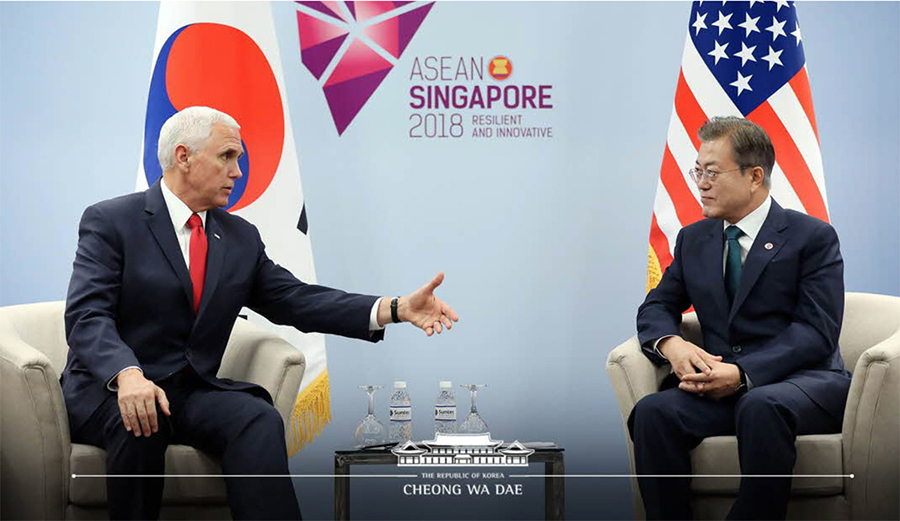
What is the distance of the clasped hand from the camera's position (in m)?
3.30

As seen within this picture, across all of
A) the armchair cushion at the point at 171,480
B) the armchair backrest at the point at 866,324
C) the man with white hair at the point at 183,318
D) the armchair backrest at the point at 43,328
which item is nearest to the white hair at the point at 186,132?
the man with white hair at the point at 183,318

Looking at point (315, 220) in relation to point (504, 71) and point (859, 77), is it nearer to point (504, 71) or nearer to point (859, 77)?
point (504, 71)

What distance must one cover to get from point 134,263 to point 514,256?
201cm

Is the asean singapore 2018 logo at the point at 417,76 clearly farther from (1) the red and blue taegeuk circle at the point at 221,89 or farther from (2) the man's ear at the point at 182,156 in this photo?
(2) the man's ear at the point at 182,156

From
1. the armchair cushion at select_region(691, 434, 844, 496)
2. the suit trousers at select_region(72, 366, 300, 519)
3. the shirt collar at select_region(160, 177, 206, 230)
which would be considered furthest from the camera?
the shirt collar at select_region(160, 177, 206, 230)

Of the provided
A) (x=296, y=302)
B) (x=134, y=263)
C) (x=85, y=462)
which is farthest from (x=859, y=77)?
(x=85, y=462)

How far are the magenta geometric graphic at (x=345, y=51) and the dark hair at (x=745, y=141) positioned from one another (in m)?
1.71

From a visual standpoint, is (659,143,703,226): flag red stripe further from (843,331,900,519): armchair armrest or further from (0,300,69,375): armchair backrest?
(0,300,69,375): armchair backrest

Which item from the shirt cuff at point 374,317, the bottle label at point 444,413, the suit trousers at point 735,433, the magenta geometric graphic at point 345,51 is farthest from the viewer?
the magenta geometric graphic at point 345,51

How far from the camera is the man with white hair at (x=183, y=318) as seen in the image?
9.82 feet

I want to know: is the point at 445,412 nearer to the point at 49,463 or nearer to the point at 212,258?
the point at 212,258

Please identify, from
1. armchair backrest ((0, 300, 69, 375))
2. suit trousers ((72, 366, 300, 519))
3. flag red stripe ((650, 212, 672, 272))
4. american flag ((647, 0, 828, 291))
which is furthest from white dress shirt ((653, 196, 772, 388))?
armchair backrest ((0, 300, 69, 375))

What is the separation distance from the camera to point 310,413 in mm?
4395

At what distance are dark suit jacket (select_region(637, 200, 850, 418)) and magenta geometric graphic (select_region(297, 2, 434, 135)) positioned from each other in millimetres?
1805
